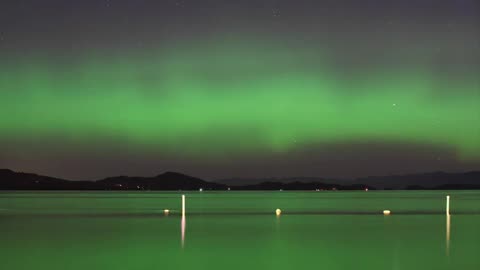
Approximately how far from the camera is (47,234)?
152 feet

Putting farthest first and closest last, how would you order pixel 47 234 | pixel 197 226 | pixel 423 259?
pixel 197 226 → pixel 47 234 → pixel 423 259

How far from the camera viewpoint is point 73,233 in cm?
4716

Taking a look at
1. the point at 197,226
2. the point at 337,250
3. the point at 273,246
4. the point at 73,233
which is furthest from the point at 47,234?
the point at 337,250

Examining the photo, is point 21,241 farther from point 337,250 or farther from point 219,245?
point 337,250

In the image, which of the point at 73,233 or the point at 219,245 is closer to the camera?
the point at 219,245

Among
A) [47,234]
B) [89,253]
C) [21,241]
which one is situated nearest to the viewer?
[89,253]

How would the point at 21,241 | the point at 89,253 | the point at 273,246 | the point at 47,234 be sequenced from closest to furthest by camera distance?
the point at 89,253
the point at 273,246
the point at 21,241
the point at 47,234

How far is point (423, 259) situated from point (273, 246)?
8.52 meters

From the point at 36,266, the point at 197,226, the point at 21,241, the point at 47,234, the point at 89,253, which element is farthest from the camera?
the point at 197,226

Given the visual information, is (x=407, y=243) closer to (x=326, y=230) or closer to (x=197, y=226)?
(x=326, y=230)

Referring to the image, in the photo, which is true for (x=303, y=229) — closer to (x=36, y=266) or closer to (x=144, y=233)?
(x=144, y=233)

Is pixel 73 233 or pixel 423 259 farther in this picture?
pixel 73 233

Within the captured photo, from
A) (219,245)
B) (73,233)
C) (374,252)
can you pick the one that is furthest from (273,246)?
(73,233)

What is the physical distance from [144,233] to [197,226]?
8.46 m
